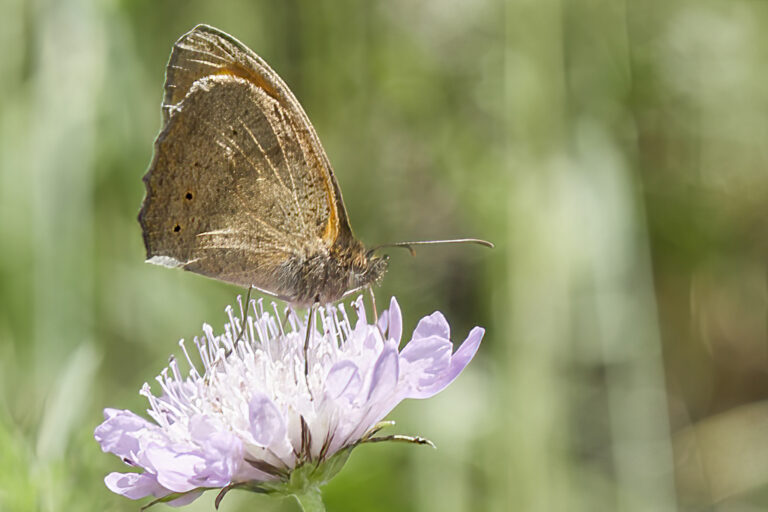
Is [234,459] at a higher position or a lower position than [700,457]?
higher

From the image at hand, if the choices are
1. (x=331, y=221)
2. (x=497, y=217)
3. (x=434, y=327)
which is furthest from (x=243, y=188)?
(x=497, y=217)

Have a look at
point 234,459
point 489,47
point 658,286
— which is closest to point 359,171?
point 489,47

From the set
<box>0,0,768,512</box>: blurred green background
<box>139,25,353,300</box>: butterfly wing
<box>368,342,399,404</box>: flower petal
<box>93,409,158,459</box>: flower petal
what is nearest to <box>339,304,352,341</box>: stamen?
<box>139,25,353,300</box>: butterfly wing

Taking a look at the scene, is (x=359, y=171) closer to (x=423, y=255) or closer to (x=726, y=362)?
(x=423, y=255)

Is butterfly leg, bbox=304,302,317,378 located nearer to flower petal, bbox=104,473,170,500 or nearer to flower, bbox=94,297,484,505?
flower, bbox=94,297,484,505

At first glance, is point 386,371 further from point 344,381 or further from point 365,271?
point 365,271

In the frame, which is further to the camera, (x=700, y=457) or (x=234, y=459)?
(x=700, y=457)

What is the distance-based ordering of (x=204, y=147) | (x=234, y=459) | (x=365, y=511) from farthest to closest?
(x=365, y=511) < (x=204, y=147) < (x=234, y=459)
